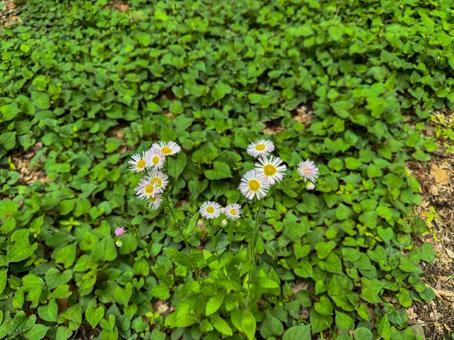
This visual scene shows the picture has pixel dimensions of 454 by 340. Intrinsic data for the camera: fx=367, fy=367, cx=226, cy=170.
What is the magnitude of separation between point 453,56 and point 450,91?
35 cm

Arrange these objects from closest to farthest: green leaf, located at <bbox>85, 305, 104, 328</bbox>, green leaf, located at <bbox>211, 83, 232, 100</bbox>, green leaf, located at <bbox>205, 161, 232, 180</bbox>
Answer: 1. green leaf, located at <bbox>85, 305, 104, 328</bbox>
2. green leaf, located at <bbox>205, 161, 232, 180</bbox>
3. green leaf, located at <bbox>211, 83, 232, 100</bbox>

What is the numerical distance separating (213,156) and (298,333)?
143 centimetres

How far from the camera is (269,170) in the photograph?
179 centimetres

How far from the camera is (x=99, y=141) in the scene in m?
3.28

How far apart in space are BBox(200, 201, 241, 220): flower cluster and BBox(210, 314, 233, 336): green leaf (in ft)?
1.88

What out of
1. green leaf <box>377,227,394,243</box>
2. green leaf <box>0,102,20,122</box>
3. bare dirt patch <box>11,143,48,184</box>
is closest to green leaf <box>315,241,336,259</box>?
green leaf <box>377,227,394,243</box>

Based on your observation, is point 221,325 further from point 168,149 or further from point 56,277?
point 56,277

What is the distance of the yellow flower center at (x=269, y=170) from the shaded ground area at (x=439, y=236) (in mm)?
1458

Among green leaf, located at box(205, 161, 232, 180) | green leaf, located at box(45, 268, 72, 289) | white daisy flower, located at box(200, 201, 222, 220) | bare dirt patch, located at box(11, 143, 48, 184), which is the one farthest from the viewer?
bare dirt patch, located at box(11, 143, 48, 184)

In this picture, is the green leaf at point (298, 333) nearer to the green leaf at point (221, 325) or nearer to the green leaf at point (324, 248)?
the green leaf at point (221, 325)

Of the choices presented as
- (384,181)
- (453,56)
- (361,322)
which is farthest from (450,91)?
(361,322)

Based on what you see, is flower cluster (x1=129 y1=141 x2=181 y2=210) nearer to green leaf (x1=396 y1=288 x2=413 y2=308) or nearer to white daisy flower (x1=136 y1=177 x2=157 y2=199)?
white daisy flower (x1=136 y1=177 x2=157 y2=199)

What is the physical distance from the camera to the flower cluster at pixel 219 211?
2.07 meters

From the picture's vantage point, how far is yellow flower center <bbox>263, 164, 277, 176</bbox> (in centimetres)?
177
